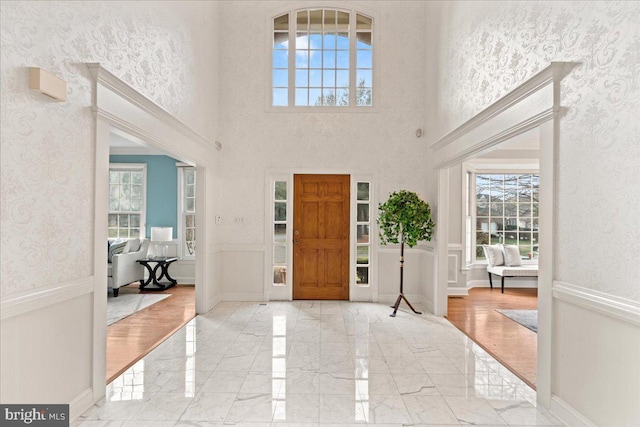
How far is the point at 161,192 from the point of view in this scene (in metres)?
7.70

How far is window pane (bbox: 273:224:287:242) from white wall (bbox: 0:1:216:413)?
3342 mm

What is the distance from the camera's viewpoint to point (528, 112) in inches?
117

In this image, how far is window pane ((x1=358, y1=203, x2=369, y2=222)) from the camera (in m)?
6.14

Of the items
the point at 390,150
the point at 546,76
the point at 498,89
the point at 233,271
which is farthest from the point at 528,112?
the point at 233,271

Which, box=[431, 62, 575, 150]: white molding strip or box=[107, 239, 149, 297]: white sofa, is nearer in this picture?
box=[431, 62, 575, 150]: white molding strip

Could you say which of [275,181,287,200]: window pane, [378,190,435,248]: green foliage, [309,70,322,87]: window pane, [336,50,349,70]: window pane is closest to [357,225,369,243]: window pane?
[378,190,435,248]: green foliage

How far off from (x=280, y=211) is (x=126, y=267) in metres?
2.82

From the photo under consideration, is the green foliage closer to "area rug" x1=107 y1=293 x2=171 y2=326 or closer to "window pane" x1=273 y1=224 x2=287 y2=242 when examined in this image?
"window pane" x1=273 y1=224 x2=287 y2=242

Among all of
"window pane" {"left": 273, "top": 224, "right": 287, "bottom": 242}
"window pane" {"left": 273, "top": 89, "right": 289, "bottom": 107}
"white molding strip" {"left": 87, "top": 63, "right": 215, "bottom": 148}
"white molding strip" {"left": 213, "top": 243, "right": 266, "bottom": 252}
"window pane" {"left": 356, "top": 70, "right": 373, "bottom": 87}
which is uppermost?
"window pane" {"left": 356, "top": 70, "right": 373, "bottom": 87}

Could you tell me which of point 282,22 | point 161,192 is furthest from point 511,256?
point 161,192

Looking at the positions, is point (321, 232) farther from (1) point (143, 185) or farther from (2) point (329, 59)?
(1) point (143, 185)

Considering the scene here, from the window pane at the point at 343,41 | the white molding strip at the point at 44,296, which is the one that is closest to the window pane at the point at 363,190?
the window pane at the point at 343,41

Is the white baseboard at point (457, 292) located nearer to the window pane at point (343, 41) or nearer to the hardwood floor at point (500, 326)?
the hardwood floor at point (500, 326)

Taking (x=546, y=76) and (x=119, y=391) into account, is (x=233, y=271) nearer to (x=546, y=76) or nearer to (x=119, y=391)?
→ (x=119, y=391)
